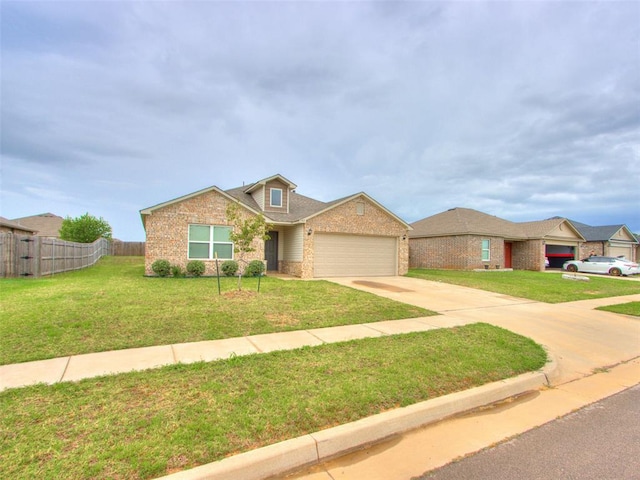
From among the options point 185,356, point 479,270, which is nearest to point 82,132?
point 185,356

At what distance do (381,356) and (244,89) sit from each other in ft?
43.8

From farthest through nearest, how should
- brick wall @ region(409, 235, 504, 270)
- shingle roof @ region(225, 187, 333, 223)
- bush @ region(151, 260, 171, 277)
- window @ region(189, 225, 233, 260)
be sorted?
1. brick wall @ region(409, 235, 504, 270)
2. shingle roof @ region(225, 187, 333, 223)
3. window @ region(189, 225, 233, 260)
4. bush @ region(151, 260, 171, 277)

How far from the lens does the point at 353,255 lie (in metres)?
17.8

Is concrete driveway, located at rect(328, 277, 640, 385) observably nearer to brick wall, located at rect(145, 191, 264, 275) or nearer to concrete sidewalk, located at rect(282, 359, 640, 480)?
concrete sidewalk, located at rect(282, 359, 640, 480)

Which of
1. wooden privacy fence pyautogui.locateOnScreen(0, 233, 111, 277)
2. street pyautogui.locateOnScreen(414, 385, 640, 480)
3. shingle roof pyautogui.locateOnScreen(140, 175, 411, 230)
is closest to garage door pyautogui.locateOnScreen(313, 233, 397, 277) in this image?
shingle roof pyautogui.locateOnScreen(140, 175, 411, 230)

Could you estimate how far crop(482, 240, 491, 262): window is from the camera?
2416 centimetres

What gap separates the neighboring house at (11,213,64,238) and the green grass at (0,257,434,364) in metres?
33.9

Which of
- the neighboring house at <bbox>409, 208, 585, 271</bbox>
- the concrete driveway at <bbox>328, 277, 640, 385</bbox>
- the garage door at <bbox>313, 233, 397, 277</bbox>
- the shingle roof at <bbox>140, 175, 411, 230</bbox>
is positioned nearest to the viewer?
the concrete driveway at <bbox>328, 277, 640, 385</bbox>

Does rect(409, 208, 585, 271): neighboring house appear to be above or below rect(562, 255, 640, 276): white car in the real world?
above

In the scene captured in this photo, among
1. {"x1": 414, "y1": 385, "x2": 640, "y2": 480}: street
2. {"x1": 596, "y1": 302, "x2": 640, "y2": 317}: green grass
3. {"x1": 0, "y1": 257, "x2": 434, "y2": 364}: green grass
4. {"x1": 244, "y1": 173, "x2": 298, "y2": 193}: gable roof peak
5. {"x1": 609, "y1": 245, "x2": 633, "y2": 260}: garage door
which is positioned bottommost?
{"x1": 414, "y1": 385, "x2": 640, "y2": 480}: street

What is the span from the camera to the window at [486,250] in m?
24.2

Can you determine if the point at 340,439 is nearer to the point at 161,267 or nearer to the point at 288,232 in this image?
the point at 161,267

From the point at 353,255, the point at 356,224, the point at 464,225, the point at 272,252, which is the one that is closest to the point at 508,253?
the point at 464,225

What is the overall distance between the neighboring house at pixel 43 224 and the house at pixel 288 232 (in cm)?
3057
